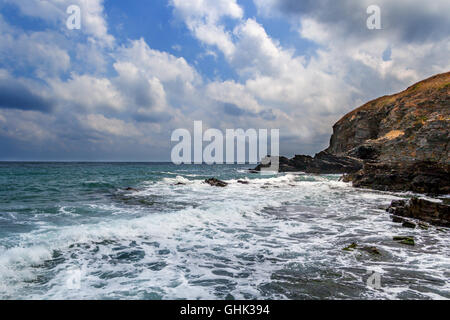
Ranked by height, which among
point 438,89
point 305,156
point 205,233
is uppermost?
point 438,89

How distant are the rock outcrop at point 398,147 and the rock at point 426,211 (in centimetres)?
1156

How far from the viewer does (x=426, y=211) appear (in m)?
11.1

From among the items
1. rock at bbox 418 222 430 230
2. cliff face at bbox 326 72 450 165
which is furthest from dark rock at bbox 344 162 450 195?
rock at bbox 418 222 430 230

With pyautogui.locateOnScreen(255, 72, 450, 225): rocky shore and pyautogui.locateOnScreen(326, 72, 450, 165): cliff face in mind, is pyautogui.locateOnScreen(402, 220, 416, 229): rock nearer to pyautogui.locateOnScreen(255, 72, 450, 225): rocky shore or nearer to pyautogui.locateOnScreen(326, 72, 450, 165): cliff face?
pyautogui.locateOnScreen(255, 72, 450, 225): rocky shore

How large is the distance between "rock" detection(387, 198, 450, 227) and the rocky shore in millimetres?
76

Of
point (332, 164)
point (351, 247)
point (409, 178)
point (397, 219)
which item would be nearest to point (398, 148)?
point (409, 178)

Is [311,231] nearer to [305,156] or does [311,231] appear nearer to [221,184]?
[221,184]

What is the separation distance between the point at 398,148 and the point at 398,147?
0.25 metres

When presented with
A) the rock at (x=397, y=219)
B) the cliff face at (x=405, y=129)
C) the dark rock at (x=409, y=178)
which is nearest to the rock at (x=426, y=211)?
the rock at (x=397, y=219)

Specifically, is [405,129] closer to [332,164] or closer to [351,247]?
[332,164]

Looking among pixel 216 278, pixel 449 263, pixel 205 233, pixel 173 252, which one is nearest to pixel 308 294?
pixel 216 278

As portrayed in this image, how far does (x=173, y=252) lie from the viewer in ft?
23.5

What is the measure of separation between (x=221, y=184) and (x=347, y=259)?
72.2ft

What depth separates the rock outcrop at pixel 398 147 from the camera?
2286 cm
